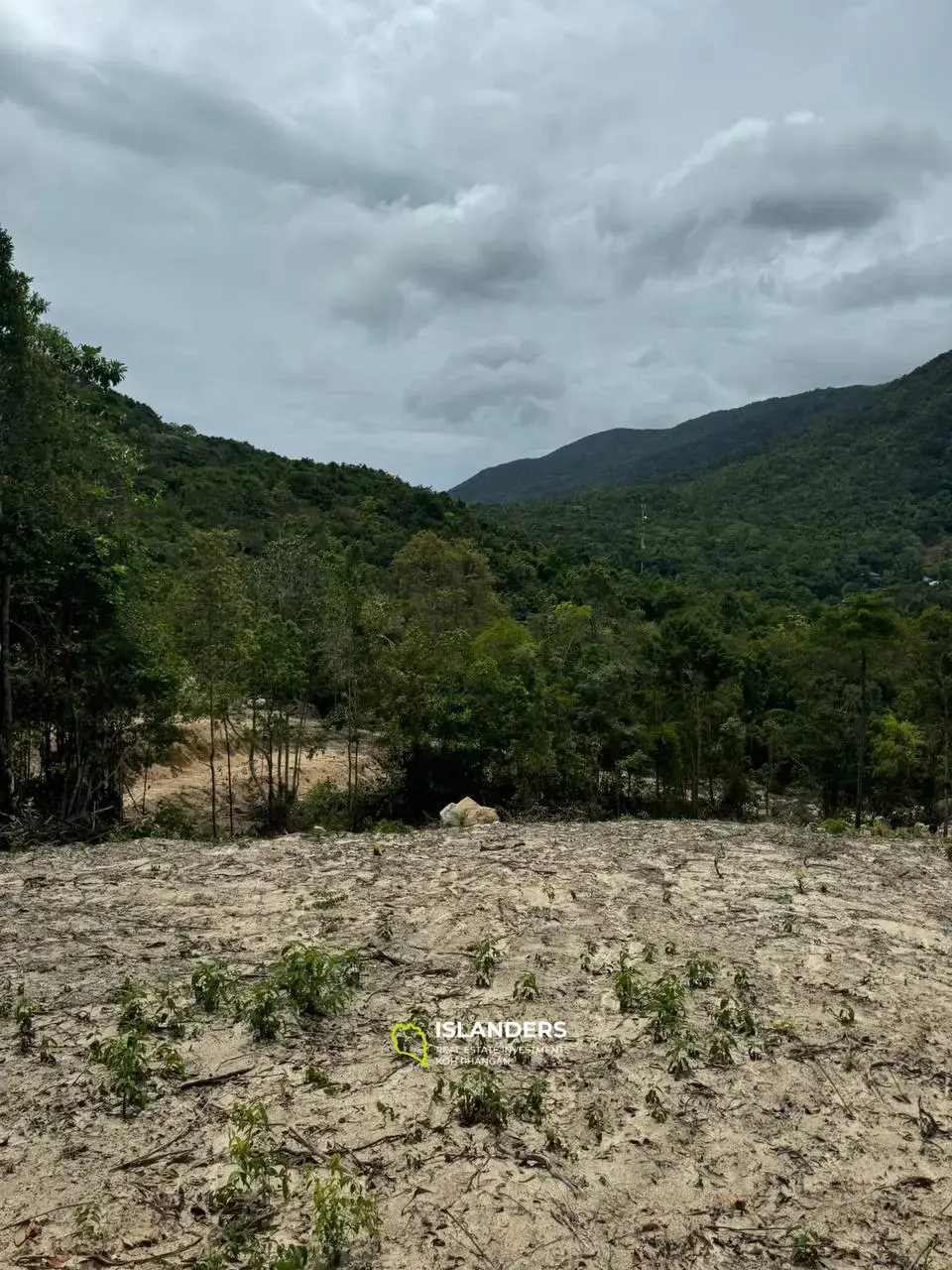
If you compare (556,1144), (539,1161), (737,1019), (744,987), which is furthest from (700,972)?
(539,1161)

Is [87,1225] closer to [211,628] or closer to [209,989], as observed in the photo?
[209,989]

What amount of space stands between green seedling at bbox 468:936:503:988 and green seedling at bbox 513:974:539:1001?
0.75ft

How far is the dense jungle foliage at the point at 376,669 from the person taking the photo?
10203mm

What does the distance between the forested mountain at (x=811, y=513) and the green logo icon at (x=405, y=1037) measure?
50848 mm

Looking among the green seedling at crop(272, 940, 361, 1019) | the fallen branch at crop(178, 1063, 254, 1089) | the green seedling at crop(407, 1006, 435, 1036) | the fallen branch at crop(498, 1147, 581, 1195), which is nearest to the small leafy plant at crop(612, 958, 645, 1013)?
the green seedling at crop(407, 1006, 435, 1036)

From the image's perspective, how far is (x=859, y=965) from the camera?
240 inches

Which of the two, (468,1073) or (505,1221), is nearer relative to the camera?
(505,1221)

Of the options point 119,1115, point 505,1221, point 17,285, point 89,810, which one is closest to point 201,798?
point 89,810

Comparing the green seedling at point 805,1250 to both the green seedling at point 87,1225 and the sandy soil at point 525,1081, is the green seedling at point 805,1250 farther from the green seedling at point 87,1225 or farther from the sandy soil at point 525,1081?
the green seedling at point 87,1225

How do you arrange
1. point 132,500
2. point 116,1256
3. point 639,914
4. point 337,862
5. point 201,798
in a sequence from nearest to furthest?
point 116,1256, point 639,914, point 337,862, point 132,500, point 201,798

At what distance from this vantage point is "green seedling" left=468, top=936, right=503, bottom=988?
5.65 meters

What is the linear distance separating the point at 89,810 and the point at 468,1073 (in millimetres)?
8489

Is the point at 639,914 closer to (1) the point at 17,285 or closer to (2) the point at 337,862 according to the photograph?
(2) the point at 337,862

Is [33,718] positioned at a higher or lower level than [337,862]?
higher
